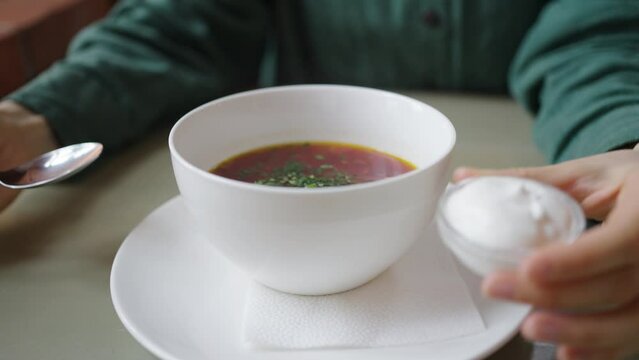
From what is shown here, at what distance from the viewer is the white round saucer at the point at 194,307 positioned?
0.48 metres

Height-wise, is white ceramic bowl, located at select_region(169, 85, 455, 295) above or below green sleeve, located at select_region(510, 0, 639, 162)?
above

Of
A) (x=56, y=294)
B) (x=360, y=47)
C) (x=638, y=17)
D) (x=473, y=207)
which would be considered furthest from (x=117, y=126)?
(x=638, y=17)

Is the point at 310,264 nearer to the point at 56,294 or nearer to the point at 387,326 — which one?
the point at 387,326

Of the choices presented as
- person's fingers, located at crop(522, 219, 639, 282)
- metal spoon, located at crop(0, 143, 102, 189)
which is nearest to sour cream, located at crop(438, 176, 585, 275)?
person's fingers, located at crop(522, 219, 639, 282)

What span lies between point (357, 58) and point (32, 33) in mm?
672

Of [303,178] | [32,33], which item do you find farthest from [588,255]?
[32,33]

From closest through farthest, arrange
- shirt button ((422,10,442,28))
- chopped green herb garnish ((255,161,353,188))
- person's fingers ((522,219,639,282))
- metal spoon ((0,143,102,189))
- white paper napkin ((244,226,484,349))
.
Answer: person's fingers ((522,219,639,282)) < white paper napkin ((244,226,484,349)) < chopped green herb garnish ((255,161,353,188)) < metal spoon ((0,143,102,189)) < shirt button ((422,10,442,28))

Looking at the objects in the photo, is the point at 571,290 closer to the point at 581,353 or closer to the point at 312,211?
the point at 581,353

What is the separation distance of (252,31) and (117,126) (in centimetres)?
40

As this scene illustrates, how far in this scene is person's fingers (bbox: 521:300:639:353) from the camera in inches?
16.0

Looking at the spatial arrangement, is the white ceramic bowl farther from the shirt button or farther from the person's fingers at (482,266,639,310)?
the shirt button

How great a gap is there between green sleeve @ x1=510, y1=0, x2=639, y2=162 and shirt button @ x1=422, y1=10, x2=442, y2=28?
0.16 metres

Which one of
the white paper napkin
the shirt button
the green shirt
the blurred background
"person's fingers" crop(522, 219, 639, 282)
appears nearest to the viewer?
"person's fingers" crop(522, 219, 639, 282)

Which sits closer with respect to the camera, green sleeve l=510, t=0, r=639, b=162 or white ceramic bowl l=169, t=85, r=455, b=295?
white ceramic bowl l=169, t=85, r=455, b=295
